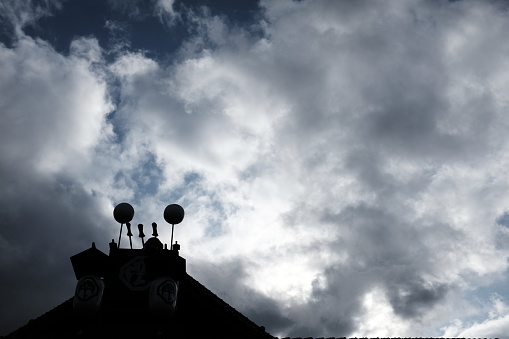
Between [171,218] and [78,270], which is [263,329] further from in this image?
[78,270]

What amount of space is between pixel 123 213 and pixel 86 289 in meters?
4.32

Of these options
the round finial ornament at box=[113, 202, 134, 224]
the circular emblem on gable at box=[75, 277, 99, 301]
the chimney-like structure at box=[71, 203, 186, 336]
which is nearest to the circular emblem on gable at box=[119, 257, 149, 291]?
the chimney-like structure at box=[71, 203, 186, 336]

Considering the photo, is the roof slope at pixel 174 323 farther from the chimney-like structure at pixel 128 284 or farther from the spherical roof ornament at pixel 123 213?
the spherical roof ornament at pixel 123 213

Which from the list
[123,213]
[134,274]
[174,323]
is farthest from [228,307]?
[123,213]

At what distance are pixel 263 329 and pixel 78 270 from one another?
595 cm

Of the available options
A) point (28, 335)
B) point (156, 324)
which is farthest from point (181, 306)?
point (28, 335)

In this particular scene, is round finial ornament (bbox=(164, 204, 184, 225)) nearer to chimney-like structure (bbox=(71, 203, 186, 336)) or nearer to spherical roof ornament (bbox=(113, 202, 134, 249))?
chimney-like structure (bbox=(71, 203, 186, 336))

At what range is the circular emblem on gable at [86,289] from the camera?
30.8ft

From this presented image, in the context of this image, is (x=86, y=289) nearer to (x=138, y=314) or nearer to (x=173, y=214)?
(x=138, y=314)

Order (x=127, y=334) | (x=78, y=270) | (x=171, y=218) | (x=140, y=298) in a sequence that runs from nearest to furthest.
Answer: (x=78, y=270) < (x=127, y=334) < (x=140, y=298) < (x=171, y=218)

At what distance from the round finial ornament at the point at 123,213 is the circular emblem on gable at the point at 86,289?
4.06 m

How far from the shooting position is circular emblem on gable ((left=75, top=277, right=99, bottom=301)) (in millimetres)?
9383

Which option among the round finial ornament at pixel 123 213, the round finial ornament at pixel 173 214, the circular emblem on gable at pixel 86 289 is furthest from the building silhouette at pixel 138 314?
the round finial ornament at pixel 123 213

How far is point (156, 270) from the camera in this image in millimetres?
10047
